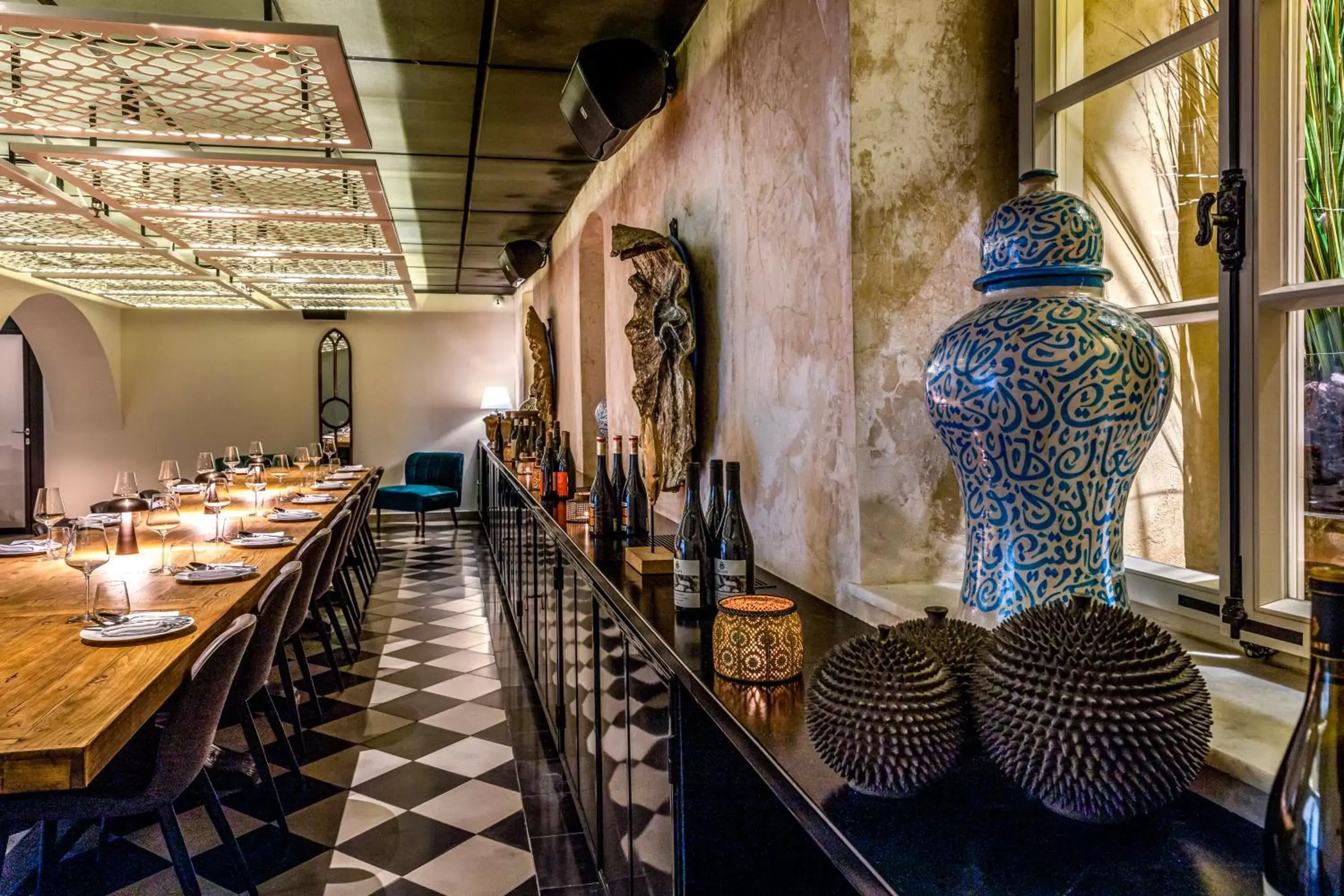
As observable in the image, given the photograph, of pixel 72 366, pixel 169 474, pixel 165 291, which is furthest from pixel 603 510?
pixel 72 366

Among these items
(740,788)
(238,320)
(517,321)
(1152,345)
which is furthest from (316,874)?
(238,320)

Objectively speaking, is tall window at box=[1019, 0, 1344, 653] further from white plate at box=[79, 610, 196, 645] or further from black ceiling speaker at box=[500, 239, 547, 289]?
black ceiling speaker at box=[500, 239, 547, 289]

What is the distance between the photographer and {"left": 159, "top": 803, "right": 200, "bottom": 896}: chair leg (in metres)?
2.07

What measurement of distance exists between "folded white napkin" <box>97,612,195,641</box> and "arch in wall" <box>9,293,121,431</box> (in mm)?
8653

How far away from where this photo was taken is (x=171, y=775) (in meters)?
2.03

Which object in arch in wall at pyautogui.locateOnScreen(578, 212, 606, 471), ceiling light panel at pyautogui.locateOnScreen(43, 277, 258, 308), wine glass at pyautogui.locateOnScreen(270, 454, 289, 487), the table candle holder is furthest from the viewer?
ceiling light panel at pyautogui.locateOnScreen(43, 277, 258, 308)

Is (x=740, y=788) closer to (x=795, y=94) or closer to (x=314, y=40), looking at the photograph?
(x=795, y=94)

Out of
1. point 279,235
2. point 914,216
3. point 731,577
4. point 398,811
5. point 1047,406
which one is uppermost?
point 279,235

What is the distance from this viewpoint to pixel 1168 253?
1367mm

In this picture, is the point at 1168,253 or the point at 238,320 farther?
the point at 238,320

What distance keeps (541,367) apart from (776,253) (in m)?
4.89

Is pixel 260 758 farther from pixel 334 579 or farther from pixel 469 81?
pixel 469 81

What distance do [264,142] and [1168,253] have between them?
2.91 metres

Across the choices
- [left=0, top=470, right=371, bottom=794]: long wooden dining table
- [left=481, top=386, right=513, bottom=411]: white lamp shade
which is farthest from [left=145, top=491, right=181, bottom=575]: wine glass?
[left=481, top=386, right=513, bottom=411]: white lamp shade
